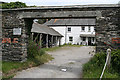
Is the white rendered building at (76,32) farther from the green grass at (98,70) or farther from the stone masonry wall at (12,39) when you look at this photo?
the green grass at (98,70)

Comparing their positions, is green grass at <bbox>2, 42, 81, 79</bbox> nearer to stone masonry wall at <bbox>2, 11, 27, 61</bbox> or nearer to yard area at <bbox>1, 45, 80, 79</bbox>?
yard area at <bbox>1, 45, 80, 79</bbox>

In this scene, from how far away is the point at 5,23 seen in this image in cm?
771

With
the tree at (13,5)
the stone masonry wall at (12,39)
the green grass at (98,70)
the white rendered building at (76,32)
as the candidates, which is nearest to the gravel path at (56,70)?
the green grass at (98,70)

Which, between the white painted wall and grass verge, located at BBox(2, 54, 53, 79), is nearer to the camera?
grass verge, located at BBox(2, 54, 53, 79)

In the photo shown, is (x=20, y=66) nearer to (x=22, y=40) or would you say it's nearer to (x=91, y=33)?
(x=22, y=40)

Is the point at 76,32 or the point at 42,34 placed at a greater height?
the point at 76,32

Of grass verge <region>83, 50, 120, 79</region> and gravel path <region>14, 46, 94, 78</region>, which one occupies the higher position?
grass verge <region>83, 50, 120, 79</region>

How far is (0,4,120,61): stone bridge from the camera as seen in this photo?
256 inches

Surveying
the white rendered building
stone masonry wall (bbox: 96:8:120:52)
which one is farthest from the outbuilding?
stone masonry wall (bbox: 96:8:120:52)

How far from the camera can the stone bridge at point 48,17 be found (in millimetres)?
6492

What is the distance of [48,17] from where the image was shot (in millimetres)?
7188

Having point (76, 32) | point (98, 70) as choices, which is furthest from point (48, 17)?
point (76, 32)

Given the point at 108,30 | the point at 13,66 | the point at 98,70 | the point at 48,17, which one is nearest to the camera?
the point at 98,70

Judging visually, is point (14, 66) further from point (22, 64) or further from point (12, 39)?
point (12, 39)
